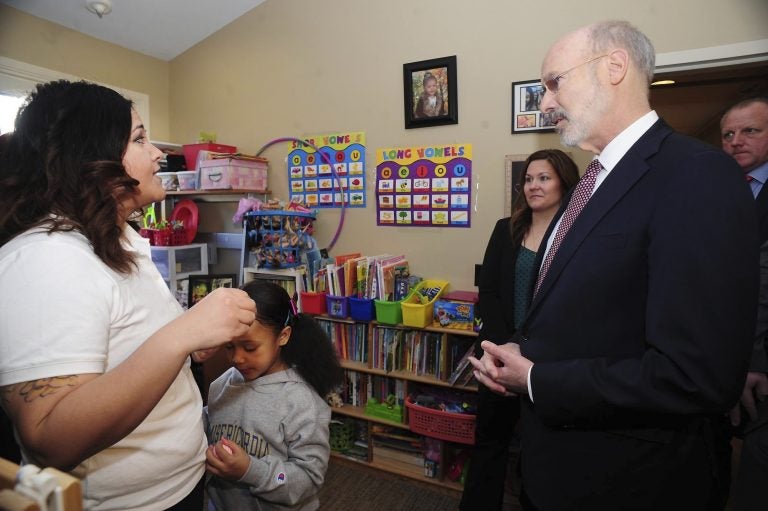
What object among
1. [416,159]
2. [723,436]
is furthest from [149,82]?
[723,436]

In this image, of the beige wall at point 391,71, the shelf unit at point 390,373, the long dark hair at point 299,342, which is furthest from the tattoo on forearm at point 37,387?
the beige wall at point 391,71

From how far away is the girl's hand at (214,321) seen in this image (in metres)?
0.70

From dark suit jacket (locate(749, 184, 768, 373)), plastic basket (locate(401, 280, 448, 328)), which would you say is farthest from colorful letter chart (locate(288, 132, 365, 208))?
dark suit jacket (locate(749, 184, 768, 373))

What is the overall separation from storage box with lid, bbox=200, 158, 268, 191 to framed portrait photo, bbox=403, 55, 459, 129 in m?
1.12

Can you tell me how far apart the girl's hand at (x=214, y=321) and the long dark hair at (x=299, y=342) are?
0.54 meters

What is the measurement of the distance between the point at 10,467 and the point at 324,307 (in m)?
2.20

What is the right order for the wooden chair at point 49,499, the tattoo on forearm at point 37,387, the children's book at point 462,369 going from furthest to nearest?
1. the children's book at point 462,369
2. the tattoo on forearm at point 37,387
3. the wooden chair at point 49,499

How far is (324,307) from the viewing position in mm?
2609

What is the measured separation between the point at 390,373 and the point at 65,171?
197 cm

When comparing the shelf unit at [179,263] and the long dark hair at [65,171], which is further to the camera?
the shelf unit at [179,263]

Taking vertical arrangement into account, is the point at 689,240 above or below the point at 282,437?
above

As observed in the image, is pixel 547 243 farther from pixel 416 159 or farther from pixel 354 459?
pixel 354 459

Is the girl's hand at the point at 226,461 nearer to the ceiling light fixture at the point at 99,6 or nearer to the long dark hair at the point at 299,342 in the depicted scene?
the long dark hair at the point at 299,342

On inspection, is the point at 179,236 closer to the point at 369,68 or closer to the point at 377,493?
the point at 369,68
